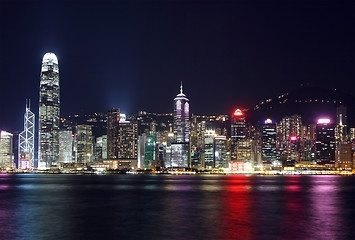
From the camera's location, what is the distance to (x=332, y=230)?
45062mm

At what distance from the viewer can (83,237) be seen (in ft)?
134

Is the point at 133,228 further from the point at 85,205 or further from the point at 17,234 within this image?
the point at 85,205

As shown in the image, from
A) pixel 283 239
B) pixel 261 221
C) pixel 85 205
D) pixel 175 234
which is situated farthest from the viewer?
pixel 85 205

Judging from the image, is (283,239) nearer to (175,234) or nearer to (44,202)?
(175,234)

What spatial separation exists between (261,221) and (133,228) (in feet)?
45.4

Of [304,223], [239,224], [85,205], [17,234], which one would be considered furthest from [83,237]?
[85,205]

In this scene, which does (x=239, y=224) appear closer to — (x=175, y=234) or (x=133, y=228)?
(x=175, y=234)

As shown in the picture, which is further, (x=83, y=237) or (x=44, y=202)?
(x=44, y=202)

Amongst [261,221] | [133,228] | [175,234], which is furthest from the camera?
[261,221]

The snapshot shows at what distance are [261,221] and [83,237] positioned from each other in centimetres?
1974

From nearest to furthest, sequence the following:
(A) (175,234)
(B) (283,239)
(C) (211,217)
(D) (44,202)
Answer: (B) (283,239) < (A) (175,234) < (C) (211,217) < (D) (44,202)

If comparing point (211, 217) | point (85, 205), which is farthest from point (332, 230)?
point (85, 205)

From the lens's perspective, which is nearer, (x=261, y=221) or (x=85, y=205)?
(x=261, y=221)

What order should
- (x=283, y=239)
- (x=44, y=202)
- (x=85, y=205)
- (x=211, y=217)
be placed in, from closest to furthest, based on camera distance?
(x=283, y=239), (x=211, y=217), (x=85, y=205), (x=44, y=202)
